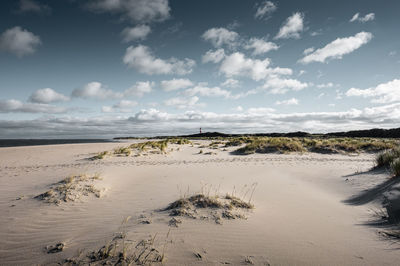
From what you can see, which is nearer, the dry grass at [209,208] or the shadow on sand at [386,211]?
the shadow on sand at [386,211]

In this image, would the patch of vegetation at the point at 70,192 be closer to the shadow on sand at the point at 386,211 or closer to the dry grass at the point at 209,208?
the dry grass at the point at 209,208

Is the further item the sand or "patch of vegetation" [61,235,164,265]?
the sand

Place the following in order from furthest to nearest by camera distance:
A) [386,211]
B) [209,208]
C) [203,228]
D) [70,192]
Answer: [70,192] < [209,208] < [386,211] < [203,228]

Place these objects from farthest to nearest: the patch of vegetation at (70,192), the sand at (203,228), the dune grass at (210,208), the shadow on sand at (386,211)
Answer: the patch of vegetation at (70,192) → the dune grass at (210,208) → the shadow on sand at (386,211) → the sand at (203,228)

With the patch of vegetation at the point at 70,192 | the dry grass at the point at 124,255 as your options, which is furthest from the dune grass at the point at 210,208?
the patch of vegetation at the point at 70,192

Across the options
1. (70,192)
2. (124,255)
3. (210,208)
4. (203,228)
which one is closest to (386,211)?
(210,208)

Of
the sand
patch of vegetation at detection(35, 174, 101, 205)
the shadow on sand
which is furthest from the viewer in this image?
patch of vegetation at detection(35, 174, 101, 205)

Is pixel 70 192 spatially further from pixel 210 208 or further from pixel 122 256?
pixel 210 208

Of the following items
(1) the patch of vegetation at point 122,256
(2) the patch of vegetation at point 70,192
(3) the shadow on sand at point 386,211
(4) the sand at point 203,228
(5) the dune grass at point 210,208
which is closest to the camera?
(1) the patch of vegetation at point 122,256

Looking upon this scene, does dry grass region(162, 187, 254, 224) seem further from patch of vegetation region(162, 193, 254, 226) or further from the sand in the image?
the sand

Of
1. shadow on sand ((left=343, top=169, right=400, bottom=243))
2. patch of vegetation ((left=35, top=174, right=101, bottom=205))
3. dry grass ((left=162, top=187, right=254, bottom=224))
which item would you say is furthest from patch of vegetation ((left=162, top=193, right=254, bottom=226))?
patch of vegetation ((left=35, top=174, right=101, bottom=205))

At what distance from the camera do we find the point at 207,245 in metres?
2.73

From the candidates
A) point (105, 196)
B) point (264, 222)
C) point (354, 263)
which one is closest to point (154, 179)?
point (105, 196)

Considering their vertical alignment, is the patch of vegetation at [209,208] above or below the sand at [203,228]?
above
